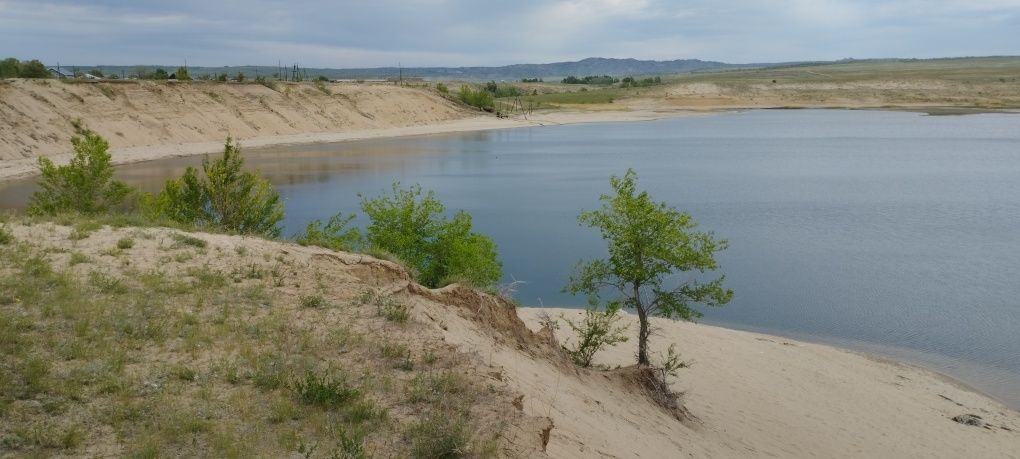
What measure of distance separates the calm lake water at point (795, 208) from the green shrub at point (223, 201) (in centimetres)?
661

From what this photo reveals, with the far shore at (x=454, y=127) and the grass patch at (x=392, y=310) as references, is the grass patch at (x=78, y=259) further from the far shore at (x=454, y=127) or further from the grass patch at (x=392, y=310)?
the far shore at (x=454, y=127)

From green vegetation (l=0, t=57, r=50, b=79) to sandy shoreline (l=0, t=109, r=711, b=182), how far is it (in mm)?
12836

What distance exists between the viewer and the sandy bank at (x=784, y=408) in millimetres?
9266

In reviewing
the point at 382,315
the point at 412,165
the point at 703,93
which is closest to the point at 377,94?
the point at 412,165

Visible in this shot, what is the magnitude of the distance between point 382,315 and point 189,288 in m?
2.28

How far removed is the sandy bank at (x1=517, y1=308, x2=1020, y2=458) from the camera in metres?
9.27

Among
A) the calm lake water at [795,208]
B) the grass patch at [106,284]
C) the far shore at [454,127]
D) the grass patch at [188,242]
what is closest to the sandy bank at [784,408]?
the calm lake water at [795,208]

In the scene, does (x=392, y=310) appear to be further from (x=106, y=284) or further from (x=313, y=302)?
(x=106, y=284)

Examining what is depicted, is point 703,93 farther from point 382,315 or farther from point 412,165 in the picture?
point 382,315

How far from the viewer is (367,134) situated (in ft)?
228

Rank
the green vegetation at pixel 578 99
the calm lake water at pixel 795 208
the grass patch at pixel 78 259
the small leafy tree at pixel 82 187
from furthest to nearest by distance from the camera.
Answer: the green vegetation at pixel 578 99 < the small leafy tree at pixel 82 187 < the calm lake water at pixel 795 208 < the grass patch at pixel 78 259

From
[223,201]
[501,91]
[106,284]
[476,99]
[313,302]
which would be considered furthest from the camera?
[501,91]

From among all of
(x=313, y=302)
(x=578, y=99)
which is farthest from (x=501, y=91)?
(x=313, y=302)

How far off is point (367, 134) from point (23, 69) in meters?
25.1
